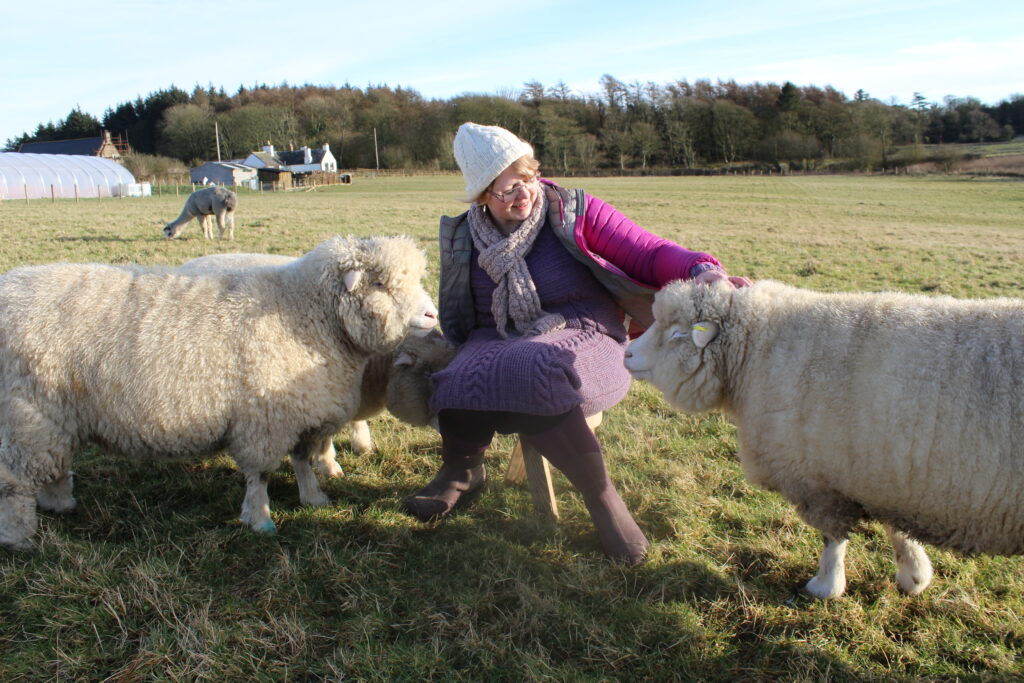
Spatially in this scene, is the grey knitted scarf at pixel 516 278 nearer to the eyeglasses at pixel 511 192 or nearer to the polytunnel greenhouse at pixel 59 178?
the eyeglasses at pixel 511 192

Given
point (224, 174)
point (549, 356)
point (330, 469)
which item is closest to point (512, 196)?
point (549, 356)

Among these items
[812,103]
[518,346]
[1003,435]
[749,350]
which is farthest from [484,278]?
[812,103]

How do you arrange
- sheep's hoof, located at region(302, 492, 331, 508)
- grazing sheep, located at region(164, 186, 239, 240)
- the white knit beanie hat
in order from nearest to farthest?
1. the white knit beanie hat
2. sheep's hoof, located at region(302, 492, 331, 508)
3. grazing sheep, located at region(164, 186, 239, 240)

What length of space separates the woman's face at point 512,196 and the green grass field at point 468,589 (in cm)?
156

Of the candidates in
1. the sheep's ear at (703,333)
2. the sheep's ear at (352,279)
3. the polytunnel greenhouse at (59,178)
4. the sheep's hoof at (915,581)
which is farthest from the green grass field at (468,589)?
the polytunnel greenhouse at (59,178)

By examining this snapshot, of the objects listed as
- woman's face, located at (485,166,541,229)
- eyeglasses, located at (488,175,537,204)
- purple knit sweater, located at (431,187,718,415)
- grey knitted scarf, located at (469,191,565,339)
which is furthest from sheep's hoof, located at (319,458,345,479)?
eyeglasses, located at (488,175,537,204)

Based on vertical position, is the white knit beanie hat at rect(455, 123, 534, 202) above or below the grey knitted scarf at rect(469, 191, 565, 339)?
above

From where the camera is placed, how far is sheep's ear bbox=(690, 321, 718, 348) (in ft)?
9.58

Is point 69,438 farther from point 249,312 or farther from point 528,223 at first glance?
point 528,223

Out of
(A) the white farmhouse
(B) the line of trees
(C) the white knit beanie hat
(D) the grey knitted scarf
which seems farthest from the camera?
(A) the white farmhouse

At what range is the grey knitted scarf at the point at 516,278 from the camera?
3484 mm

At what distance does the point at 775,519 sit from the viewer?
11.6 ft

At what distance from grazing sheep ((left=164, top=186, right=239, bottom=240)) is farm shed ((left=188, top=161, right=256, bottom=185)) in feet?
163

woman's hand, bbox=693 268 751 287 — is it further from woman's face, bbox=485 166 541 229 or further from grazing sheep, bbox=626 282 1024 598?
woman's face, bbox=485 166 541 229
